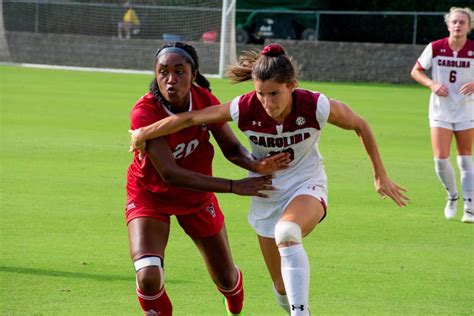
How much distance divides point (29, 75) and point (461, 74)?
21.9 metres

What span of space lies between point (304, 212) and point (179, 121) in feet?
3.24

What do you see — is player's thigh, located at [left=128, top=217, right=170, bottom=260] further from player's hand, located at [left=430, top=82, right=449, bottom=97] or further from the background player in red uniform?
player's hand, located at [left=430, top=82, right=449, bottom=97]

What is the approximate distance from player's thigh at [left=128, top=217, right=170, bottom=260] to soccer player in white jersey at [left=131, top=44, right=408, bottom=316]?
19.8 inches

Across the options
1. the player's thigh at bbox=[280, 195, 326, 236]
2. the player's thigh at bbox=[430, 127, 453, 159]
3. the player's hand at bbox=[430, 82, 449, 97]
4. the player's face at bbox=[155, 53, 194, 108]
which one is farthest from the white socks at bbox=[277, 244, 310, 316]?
the player's hand at bbox=[430, 82, 449, 97]

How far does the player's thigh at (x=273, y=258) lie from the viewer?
6889mm

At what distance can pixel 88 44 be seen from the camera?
3659 cm

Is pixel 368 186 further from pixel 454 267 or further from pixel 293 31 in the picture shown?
pixel 293 31

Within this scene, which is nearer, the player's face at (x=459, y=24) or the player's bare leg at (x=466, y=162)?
the player's face at (x=459, y=24)

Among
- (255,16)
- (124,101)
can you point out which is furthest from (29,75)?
(255,16)

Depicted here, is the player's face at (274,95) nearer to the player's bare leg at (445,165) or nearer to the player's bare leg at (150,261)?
the player's bare leg at (150,261)

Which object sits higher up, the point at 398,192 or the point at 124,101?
the point at 398,192

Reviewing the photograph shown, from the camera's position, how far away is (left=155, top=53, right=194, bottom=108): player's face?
6.42 meters

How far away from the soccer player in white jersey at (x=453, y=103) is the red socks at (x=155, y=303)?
610 cm

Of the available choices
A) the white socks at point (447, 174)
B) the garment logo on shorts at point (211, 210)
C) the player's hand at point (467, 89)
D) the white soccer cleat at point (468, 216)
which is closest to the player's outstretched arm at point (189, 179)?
the garment logo on shorts at point (211, 210)
